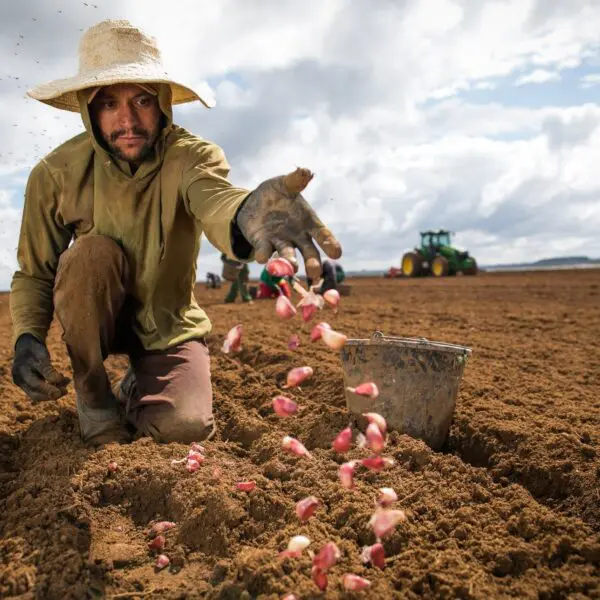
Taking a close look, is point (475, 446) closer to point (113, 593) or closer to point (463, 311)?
point (113, 593)

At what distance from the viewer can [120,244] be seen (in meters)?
2.68

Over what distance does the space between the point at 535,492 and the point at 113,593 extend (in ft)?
4.34

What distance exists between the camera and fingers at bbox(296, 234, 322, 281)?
1.73 m

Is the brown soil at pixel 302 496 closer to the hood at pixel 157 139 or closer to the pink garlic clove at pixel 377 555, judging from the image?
the pink garlic clove at pixel 377 555

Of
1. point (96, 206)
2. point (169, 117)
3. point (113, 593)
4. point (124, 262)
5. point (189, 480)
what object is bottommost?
point (113, 593)

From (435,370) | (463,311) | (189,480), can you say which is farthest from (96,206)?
(463,311)

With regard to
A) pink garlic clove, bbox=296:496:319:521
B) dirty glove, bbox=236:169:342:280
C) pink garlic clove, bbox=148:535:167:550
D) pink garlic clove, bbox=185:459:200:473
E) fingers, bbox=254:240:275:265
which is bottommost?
pink garlic clove, bbox=148:535:167:550

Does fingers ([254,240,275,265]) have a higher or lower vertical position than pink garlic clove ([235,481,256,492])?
higher

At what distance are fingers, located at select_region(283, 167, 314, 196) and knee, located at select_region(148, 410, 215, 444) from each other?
1.16 m

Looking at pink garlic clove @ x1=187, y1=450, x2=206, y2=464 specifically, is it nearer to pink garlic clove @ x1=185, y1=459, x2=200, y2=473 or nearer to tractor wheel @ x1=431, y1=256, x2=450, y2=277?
pink garlic clove @ x1=185, y1=459, x2=200, y2=473

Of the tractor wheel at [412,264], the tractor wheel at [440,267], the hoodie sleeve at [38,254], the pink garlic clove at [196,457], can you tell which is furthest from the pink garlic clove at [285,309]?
the tractor wheel at [412,264]

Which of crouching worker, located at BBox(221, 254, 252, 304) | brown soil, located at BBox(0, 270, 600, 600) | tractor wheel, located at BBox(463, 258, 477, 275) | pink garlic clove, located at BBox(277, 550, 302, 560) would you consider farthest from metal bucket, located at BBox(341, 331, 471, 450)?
tractor wheel, located at BBox(463, 258, 477, 275)

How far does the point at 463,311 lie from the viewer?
690 cm

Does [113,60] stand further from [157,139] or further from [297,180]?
[297,180]
